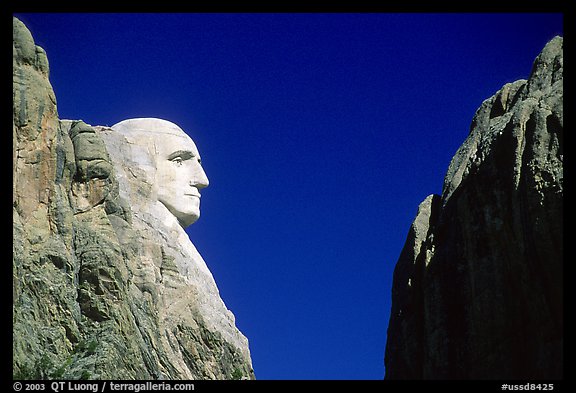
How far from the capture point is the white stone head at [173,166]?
63562 millimetres

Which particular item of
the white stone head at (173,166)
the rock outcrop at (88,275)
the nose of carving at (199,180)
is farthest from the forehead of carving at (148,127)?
the rock outcrop at (88,275)

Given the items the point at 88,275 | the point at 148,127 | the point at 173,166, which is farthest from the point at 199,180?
the point at 88,275

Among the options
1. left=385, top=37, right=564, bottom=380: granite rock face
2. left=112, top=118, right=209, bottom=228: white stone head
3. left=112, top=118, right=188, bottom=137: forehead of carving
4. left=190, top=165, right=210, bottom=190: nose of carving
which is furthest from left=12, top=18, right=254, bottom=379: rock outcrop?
left=385, top=37, right=564, bottom=380: granite rock face

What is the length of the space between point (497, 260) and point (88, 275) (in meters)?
12.6

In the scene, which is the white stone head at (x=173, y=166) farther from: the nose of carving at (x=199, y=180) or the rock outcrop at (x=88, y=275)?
the rock outcrop at (x=88, y=275)

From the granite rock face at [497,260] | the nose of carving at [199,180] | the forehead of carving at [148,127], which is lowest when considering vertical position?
the granite rock face at [497,260]

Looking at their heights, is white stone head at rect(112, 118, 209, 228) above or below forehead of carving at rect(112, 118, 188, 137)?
below

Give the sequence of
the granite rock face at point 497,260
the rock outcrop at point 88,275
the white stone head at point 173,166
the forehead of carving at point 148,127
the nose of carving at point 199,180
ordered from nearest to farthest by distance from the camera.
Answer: the granite rock face at point 497,260, the rock outcrop at point 88,275, the white stone head at point 173,166, the nose of carving at point 199,180, the forehead of carving at point 148,127

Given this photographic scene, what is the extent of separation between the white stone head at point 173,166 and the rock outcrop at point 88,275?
1792mm

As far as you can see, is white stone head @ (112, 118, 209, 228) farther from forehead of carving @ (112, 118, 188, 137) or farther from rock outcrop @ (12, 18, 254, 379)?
rock outcrop @ (12, 18, 254, 379)

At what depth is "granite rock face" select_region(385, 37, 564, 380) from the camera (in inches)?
1969

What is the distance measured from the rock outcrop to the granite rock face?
6.93 m

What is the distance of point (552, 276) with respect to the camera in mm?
50031

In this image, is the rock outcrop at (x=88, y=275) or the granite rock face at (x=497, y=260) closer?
the granite rock face at (x=497, y=260)
